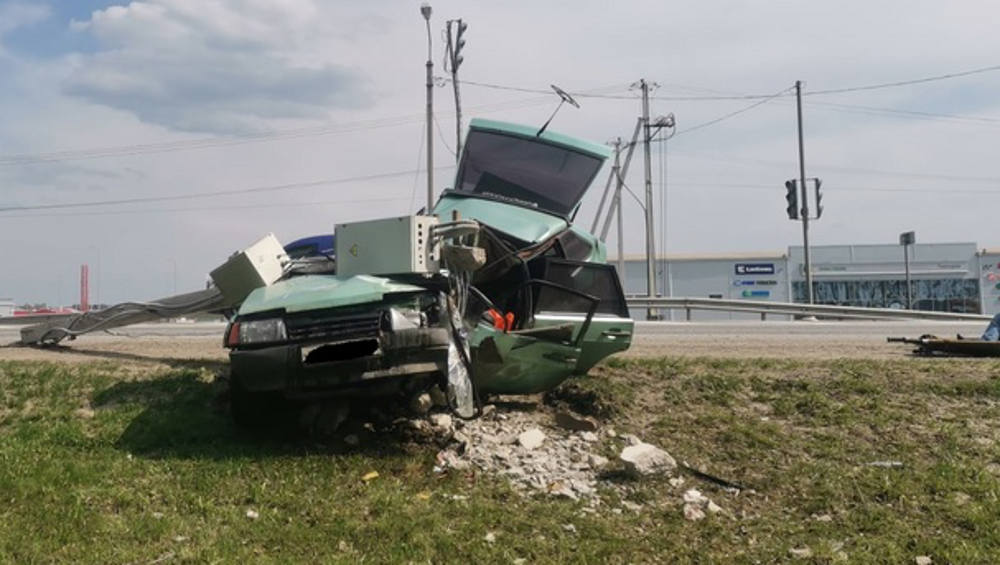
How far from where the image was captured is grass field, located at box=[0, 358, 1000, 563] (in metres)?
4.48

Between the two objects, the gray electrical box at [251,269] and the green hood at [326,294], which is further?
the gray electrical box at [251,269]

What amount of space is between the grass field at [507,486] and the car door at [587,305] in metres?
0.59

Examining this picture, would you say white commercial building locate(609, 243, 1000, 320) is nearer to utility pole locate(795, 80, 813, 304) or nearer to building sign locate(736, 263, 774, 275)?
building sign locate(736, 263, 774, 275)

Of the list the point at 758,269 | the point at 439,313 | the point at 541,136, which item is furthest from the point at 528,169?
the point at 758,269

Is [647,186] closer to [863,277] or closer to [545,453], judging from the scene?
[863,277]

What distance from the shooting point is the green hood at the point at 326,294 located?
572 cm

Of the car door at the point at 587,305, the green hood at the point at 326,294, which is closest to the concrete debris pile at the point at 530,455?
the car door at the point at 587,305

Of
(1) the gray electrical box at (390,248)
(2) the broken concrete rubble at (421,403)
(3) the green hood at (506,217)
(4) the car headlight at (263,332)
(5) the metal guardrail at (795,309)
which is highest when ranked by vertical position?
(3) the green hood at (506,217)

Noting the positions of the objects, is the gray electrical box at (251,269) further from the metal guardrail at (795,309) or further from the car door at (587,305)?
the metal guardrail at (795,309)

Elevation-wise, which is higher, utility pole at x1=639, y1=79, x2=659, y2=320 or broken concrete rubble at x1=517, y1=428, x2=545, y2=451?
utility pole at x1=639, y1=79, x2=659, y2=320

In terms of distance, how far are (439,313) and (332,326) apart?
793 mm

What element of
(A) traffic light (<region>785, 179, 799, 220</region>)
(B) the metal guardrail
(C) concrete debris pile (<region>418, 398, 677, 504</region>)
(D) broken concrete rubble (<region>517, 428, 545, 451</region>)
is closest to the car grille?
(C) concrete debris pile (<region>418, 398, 677, 504</region>)

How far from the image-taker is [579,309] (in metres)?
6.98

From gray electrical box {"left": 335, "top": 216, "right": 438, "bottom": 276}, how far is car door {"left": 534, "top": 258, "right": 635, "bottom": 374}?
1.12 meters
